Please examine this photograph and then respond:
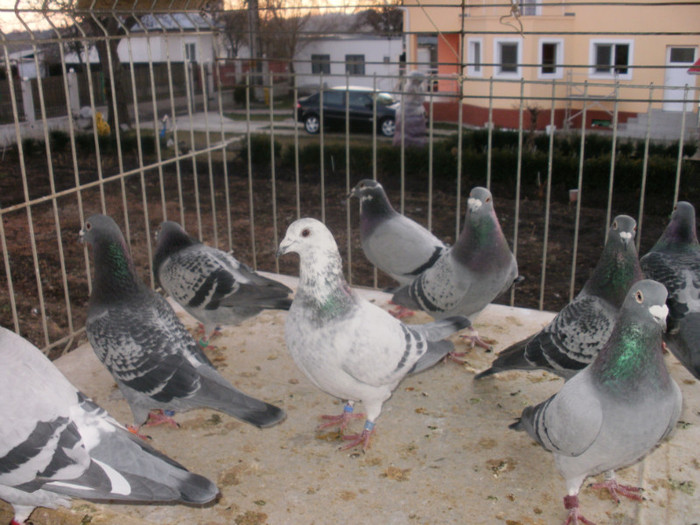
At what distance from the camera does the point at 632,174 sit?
12641mm

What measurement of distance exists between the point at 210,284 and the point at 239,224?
246 inches

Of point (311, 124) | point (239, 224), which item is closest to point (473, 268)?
point (239, 224)

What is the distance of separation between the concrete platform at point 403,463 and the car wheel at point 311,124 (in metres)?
15.9

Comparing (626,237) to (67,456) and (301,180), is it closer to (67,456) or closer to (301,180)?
(67,456)

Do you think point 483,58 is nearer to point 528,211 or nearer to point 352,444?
point 528,211

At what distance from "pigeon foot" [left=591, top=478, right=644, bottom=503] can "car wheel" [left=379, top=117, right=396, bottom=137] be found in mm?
16556

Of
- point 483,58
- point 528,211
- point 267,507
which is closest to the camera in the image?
point 267,507

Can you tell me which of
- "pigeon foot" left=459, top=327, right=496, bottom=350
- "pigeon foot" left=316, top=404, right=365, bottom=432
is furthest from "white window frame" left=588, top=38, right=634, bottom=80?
"pigeon foot" left=316, top=404, right=365, bottom=432

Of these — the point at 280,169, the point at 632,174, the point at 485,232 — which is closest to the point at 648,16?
the point at 632,174

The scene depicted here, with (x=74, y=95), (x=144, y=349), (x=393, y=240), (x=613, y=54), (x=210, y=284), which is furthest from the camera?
(x=74, y=95)

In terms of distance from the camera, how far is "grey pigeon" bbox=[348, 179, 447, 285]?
595cm

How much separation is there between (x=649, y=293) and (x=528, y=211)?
931 cm

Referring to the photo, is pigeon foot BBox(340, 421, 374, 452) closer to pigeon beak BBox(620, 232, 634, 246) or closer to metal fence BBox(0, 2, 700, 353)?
pigeon beak BBox(620, 232, 634, 246)

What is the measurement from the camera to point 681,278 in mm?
4766
